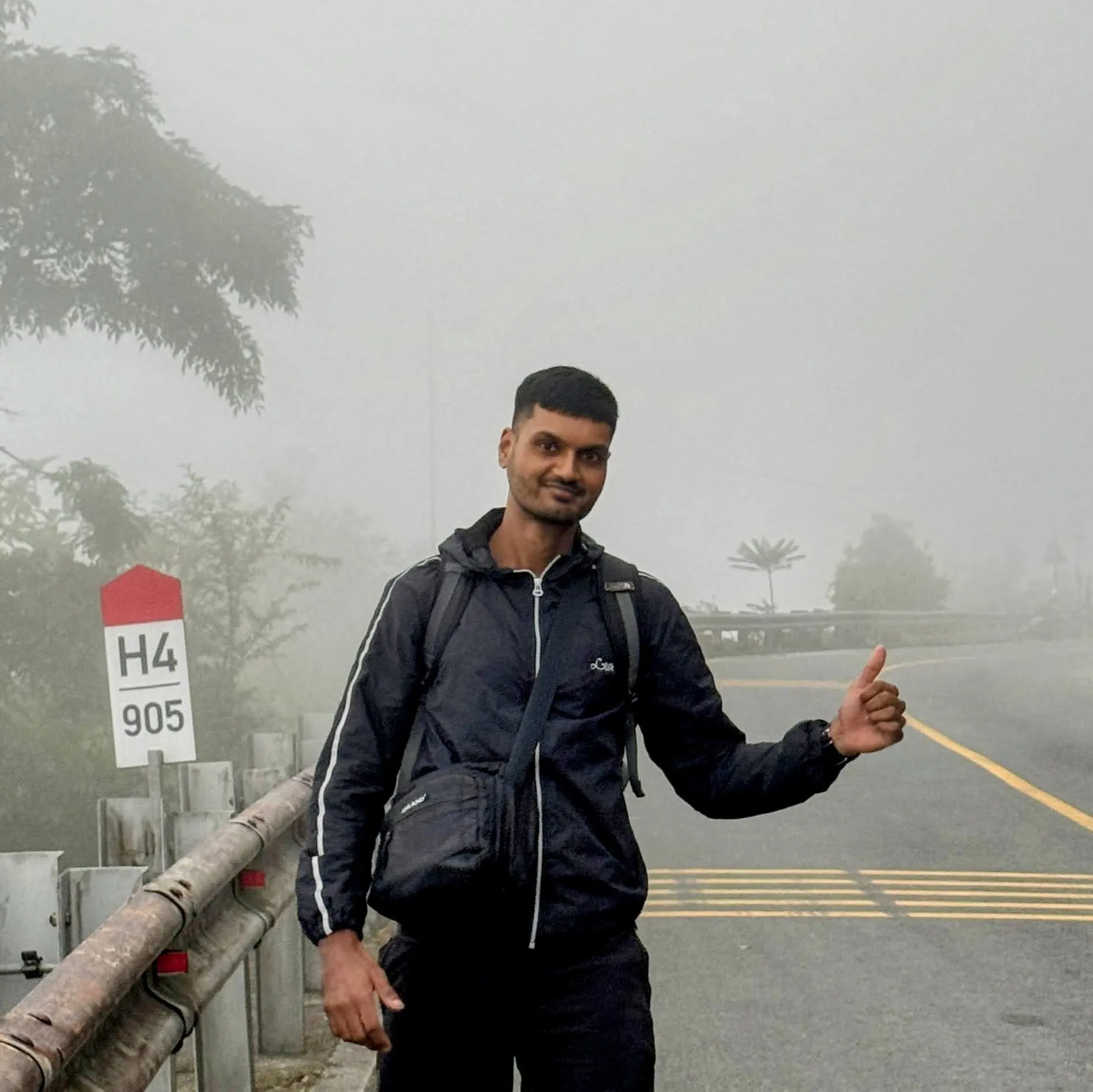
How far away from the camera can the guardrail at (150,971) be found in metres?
2.51

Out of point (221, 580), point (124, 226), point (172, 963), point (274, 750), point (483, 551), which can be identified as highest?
point (124, 226)

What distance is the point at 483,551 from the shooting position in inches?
128

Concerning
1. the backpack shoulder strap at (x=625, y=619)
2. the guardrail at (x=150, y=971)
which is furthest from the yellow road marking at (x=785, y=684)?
the backpack shoulder strap at (x=625, y=619)

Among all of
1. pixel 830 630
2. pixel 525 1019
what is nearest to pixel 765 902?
pixel 525 1019

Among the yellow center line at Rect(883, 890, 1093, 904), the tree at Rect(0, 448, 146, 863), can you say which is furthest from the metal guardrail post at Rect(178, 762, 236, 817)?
the tree at Rect(0, 448, 146, 863)

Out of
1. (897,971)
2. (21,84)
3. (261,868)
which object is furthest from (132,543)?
(261,868)

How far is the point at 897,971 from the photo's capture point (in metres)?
6.75

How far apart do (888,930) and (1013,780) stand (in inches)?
214

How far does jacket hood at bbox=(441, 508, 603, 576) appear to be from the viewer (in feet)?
10.6

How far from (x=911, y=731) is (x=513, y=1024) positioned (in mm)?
13455

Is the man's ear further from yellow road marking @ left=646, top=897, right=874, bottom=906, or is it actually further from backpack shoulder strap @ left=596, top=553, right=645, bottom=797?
yellow road marking @ left=646, top=897, right=874, bottom=906

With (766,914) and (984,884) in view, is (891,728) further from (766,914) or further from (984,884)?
(984,884)

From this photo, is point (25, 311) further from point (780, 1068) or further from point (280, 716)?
point (780, 1068)

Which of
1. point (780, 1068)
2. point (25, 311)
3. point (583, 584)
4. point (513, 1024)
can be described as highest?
point (25, 311)
